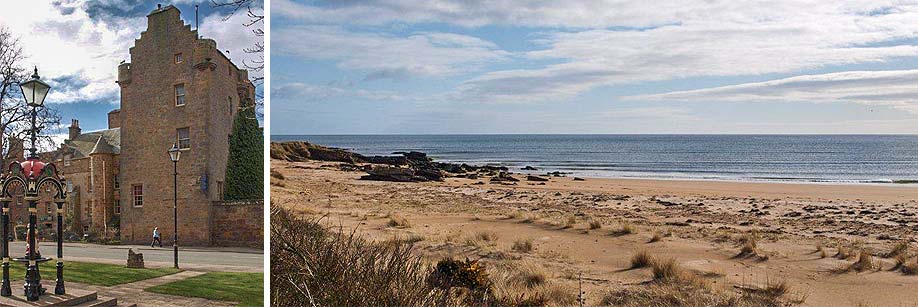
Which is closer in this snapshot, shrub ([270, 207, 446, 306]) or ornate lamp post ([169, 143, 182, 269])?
ornate lamp post ([169, 143, 182, 269])

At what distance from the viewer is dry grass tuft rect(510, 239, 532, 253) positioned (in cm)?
908

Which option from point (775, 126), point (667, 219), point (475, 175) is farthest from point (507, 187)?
point (775, 126)

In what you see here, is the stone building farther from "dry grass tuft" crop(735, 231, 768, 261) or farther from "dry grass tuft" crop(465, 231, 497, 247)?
"dry grass tuft" crop(735, 231, 768, 261)

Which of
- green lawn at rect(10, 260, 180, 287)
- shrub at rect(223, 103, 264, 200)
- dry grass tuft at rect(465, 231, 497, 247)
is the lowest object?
dry grass tuft at rect(465, 231, 497, 247)

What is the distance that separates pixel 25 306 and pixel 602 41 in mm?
14561

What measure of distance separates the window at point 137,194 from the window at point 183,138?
18 centimetres

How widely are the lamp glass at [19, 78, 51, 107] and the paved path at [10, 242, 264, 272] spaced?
0.44 metres

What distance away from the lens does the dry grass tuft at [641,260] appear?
8.30 meters

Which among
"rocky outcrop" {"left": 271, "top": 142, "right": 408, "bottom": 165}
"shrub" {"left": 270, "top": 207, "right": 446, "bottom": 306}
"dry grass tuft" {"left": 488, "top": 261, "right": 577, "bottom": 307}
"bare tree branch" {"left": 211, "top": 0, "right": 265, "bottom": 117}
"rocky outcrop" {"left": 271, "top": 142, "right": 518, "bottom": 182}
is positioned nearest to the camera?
"bare tree branch" {"left": 211, "top": 0, "right": 265, "bottom": 117}

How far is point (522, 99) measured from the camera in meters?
16.8

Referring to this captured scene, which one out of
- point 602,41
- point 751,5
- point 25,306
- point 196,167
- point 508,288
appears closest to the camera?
point 25,306

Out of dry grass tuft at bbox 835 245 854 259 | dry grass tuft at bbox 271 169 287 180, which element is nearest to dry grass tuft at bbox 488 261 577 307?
dry grass tuft at bbox 835 245 854 259

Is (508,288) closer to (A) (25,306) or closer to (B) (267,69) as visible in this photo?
(B) (267,69)

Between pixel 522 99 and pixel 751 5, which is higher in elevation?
pixel 751 5
